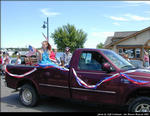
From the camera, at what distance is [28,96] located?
18.5 feet

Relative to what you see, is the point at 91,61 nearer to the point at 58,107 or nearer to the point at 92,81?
the point at 92,81

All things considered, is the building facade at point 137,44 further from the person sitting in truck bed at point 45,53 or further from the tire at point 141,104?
the tire at point 141,104

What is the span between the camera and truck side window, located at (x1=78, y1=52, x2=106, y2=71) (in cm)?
464

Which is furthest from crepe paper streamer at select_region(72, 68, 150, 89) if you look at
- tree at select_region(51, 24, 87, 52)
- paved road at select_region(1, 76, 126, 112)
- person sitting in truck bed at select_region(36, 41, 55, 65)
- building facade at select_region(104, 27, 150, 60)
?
tree at select_region(51, 24, 87, 52)

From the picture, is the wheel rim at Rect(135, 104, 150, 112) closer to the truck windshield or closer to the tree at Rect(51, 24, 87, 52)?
the truck windshield

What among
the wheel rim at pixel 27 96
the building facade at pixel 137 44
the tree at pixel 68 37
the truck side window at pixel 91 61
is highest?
the tree at pixel 68 37

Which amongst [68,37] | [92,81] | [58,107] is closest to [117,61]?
[92,81]

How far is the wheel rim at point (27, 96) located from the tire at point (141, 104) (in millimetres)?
3013

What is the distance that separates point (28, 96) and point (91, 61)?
2.28 m

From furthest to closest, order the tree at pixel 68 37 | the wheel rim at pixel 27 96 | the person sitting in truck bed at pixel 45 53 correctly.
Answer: the tree at pixel 68 37, the person sitting in truck bed at pixel 45 53, the wheel rim at pixel 27 96

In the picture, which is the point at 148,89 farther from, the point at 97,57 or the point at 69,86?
the point at 69,86

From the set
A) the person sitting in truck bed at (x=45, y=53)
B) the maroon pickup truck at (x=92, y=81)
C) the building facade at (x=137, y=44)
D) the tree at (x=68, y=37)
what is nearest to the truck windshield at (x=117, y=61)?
the maroon pickup truck at (x=92, y=81)

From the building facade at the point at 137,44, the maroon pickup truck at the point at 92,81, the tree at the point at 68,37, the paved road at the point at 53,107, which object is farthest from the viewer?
the tree at the point at 68,37

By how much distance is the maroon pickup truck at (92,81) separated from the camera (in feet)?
13.3
